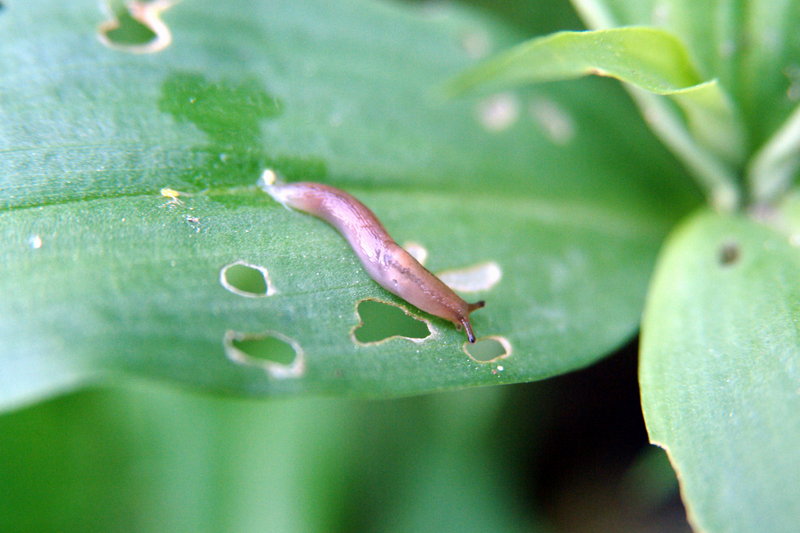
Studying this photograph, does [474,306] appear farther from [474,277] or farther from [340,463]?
[340,463]

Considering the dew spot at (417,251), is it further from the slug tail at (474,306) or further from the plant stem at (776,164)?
the plant stem at (776,164)

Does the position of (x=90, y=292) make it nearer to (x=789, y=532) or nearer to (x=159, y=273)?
(x=159, y=273)

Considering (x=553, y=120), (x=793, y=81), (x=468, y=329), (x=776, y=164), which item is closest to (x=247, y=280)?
(x=468, y=329)

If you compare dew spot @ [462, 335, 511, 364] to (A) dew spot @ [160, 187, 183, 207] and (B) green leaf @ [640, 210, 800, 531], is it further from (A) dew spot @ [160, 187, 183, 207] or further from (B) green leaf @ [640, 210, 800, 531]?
(A) dew spot @ [160, 187, 183, 207]

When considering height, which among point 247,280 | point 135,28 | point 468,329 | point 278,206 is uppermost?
point 135,28

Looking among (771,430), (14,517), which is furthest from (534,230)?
(14,517)
